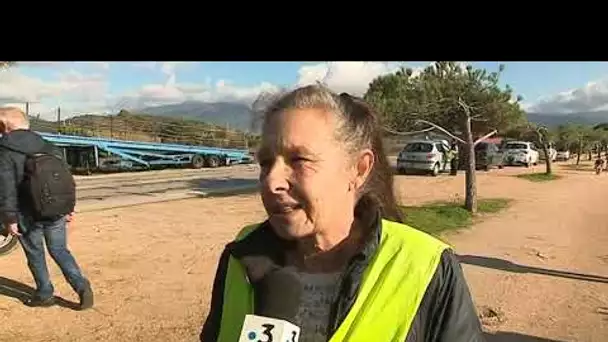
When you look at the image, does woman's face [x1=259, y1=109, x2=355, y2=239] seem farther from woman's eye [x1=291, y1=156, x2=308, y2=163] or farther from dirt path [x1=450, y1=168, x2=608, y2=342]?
dirt path [x1=450, y1=168, x2=608, y2=342]

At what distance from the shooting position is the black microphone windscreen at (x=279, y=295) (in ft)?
5.78

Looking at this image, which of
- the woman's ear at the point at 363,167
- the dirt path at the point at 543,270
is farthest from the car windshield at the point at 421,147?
the woman's ear at the point at 363,167

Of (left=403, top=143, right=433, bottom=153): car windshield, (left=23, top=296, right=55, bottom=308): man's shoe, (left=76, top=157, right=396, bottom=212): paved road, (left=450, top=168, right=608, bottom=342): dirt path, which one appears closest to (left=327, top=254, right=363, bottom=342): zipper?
(left=450, top=168, right=608, bottom=342): dirt path

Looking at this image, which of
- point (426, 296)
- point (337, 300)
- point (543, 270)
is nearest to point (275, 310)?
point (337, 300)

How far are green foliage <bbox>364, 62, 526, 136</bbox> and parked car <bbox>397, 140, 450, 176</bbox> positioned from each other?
2410mm

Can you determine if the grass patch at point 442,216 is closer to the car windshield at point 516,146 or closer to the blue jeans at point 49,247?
the blue jeans at point 49,247

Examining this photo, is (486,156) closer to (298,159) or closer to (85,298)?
(85,298)

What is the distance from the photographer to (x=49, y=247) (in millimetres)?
5391

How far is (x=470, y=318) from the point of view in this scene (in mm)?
1667

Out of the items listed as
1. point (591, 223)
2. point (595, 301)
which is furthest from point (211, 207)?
point (595, 301)

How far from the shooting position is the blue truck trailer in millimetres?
24900
